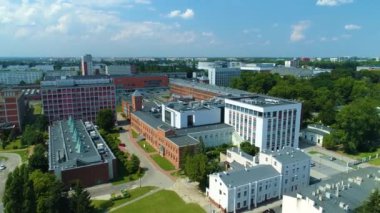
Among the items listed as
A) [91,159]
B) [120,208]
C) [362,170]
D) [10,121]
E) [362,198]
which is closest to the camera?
[362,198]

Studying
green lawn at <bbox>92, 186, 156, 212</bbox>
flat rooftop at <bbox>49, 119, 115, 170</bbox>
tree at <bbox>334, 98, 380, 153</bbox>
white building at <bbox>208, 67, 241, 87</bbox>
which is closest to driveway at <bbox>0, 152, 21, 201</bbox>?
flat rooftop at <bbox>49, 119, 115, 170</bbox>

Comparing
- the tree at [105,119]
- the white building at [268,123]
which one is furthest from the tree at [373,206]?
the tree at [105,119]

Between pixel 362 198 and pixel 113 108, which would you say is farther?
pixel 113 108

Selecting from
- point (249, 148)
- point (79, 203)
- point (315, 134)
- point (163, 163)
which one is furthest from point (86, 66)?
point (79, 203)

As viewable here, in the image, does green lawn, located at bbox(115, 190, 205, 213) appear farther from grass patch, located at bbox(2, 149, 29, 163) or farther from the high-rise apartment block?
the high-rise apartment block

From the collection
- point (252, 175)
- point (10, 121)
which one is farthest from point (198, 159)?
point (10, 121)

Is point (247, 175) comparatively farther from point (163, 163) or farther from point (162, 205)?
point (163, 163)

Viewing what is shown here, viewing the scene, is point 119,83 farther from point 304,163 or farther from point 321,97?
point 304,163
